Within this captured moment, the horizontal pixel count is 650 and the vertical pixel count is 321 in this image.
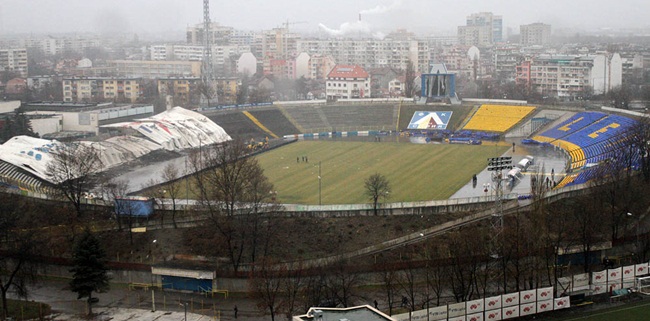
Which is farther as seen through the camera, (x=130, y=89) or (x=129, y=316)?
(x=130, y=89)

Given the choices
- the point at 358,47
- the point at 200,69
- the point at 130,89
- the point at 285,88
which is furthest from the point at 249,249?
the point at 358,47

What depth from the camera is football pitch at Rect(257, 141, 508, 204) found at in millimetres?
21938

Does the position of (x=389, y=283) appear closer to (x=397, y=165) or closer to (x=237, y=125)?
(x=397, y=165)

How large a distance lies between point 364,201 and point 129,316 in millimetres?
8046

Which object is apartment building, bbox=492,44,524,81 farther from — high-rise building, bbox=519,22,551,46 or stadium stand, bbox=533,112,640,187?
stadium stand, bbox=533,112,640,187

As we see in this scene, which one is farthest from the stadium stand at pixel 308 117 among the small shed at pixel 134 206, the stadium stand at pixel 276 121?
the small shed at pixel 134 206

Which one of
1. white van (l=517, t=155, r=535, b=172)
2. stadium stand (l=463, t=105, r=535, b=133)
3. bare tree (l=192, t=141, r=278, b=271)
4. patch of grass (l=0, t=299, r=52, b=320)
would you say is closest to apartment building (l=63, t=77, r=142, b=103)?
stadium stand (l=463, t=105, r=535, b=133)

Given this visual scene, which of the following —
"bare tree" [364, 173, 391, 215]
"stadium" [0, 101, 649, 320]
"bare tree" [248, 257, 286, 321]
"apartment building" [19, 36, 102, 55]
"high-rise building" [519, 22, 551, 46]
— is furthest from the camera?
"high-rise building" [519, 22, 551, 46]

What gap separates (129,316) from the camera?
1427 centimetres

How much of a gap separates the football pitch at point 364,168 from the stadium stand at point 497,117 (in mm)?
3508

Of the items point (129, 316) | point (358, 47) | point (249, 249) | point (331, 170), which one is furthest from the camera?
point (358, 47)

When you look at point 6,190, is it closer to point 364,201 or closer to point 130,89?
point 364,201

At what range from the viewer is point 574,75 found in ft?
168

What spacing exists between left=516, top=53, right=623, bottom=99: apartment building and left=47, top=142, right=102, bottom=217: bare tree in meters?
31.1
